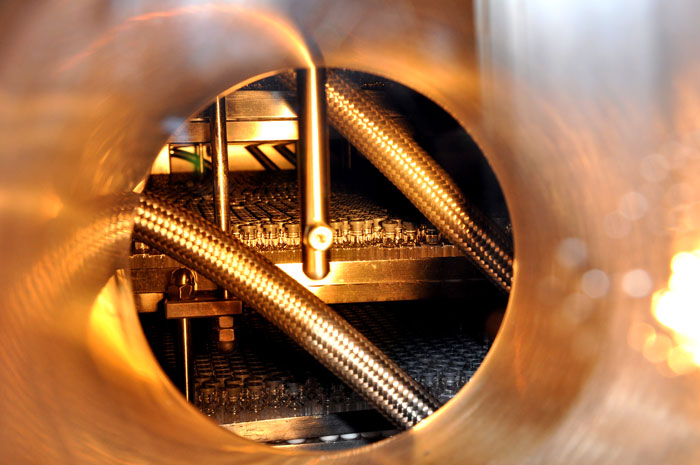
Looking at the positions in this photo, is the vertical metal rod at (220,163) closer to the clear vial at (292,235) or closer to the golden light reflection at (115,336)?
the clear vial at (292,235)

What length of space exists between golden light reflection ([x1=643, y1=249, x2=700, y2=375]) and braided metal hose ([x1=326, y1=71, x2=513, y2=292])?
663 mm

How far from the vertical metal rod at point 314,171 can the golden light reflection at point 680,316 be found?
43 centimetres

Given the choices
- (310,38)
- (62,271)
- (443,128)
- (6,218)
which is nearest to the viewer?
(6,218)

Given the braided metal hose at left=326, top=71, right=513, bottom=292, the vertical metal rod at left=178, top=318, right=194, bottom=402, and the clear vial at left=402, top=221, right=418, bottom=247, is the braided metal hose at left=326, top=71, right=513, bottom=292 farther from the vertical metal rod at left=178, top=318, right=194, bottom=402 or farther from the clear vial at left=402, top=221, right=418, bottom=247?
the vertical metal rod at left=178, top=318, right=194, bottom=402

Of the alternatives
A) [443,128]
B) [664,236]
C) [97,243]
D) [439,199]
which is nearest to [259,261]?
[439,199]

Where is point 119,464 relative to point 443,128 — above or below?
below

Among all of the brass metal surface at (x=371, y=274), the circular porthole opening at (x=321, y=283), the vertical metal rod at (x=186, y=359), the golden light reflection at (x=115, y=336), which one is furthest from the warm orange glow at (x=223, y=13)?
the vertical metal rod at (x=186, y=359)

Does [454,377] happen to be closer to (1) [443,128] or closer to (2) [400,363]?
(2) [400,363]

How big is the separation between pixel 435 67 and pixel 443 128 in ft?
4.48

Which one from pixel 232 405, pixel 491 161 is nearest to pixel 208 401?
pixel 232 405

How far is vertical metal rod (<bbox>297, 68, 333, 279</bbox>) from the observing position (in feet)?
3.43

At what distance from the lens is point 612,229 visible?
33.3 inches

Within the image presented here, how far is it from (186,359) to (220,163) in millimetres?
476

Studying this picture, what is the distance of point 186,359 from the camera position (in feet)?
5.99
